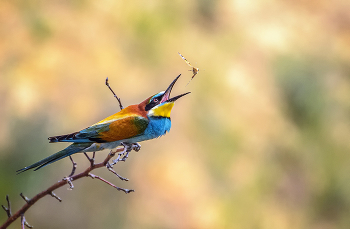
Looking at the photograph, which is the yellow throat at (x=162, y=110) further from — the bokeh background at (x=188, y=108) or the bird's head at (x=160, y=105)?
the bokeh background at (x=188, y=108)

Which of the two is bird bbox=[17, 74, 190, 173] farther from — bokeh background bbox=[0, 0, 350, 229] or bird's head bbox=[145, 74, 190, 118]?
bokeh background bbox=[0, 0, 350, 229]

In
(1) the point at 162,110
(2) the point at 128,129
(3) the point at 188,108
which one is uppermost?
(3) the point at 188,108

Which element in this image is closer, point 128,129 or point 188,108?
point 128,129

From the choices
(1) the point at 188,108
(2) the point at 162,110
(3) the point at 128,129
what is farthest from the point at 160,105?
(1) the point at 188,108

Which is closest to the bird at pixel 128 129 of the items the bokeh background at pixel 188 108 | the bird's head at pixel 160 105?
the bird's head at pixel 160 105

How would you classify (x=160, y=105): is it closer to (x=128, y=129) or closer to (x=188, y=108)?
(x=128, y=129)

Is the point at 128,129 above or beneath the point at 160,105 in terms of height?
beneath

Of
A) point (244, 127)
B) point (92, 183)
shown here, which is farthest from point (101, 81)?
point (244, 127)

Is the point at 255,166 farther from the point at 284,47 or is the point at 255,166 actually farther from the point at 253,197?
the point at 284,47

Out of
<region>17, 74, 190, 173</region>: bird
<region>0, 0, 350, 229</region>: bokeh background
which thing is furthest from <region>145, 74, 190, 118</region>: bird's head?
<region>0, 0, 350, 229</region>: bokeh background
